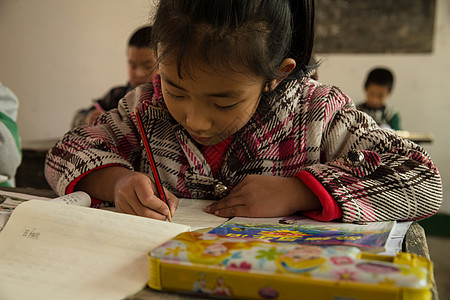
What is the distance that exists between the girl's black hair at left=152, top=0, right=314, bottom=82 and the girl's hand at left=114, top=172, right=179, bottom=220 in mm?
156

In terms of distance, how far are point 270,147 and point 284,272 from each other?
17.2 inches

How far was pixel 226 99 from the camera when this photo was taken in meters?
0.64

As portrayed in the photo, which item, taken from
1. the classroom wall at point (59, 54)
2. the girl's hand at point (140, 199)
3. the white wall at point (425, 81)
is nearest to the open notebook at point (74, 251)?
the girl's hand at point (140, 199)

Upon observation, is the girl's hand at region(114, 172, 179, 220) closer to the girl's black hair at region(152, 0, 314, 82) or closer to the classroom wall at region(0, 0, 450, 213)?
the girl's black hair at region(152, 0, 314, 82)

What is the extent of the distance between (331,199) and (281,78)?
0.70 ft

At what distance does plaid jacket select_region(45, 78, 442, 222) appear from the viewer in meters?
0.69

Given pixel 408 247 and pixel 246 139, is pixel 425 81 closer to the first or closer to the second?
pixel 246 139

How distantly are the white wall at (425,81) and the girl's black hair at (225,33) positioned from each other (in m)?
2.27

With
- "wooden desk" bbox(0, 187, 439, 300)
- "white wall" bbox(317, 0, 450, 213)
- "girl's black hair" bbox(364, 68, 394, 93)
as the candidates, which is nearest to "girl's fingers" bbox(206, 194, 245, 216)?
"wooden desk" bbox(0, 187, 439, 300)

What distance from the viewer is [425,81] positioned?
295cm

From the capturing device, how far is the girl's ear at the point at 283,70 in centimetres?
71

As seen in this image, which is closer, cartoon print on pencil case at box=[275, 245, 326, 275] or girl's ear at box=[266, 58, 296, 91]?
cartoon print on pencil case at box=[275, 245, 326, 275]

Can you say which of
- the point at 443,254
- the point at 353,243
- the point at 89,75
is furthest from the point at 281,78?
the point at 89,75

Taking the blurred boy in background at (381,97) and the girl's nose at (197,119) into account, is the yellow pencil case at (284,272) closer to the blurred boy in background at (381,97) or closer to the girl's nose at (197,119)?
the girl's nose at (197,119)
